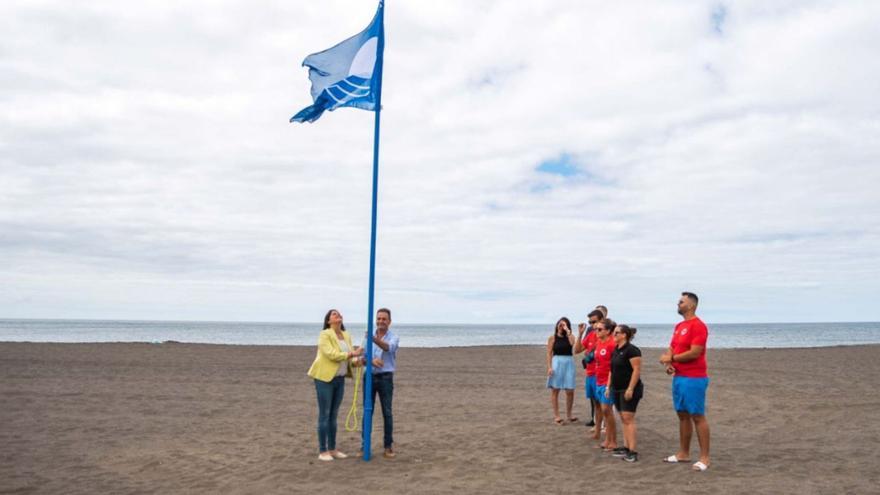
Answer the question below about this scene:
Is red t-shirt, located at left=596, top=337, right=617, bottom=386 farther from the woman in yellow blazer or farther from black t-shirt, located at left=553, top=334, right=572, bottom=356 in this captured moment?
the woman in yellow blazer

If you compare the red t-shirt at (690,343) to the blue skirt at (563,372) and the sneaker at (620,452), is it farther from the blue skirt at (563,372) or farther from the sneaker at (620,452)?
the blue skirt at (563,372)

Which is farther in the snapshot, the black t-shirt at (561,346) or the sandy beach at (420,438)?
the black t-shirt at (561,346)

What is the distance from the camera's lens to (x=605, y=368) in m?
9.36

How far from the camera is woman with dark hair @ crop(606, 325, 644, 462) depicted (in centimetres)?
848

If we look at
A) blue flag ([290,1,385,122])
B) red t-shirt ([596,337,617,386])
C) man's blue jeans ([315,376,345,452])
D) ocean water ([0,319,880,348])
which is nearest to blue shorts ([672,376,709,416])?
red t-shirt ([596,337,617,386])

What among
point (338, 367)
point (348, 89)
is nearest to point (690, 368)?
point (338, 367)

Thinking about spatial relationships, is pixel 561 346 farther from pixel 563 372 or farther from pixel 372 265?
pixel 372 265

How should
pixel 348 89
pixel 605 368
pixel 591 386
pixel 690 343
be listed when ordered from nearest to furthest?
1. pixel 690 343
2. pixel 348 89
3. pixel 605 368
4. pixel 591 386

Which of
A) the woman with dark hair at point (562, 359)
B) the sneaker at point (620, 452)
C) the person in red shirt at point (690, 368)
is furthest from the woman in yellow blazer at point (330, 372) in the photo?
the person in red shirt at point (690, 368)

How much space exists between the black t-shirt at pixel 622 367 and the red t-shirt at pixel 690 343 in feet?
1.87

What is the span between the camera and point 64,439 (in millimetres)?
10406

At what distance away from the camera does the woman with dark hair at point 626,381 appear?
27.8ft

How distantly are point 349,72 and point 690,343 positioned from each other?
5.48 m

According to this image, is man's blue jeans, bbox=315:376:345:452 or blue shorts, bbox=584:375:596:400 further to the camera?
blue shorts, bbox=584:375:596:400
